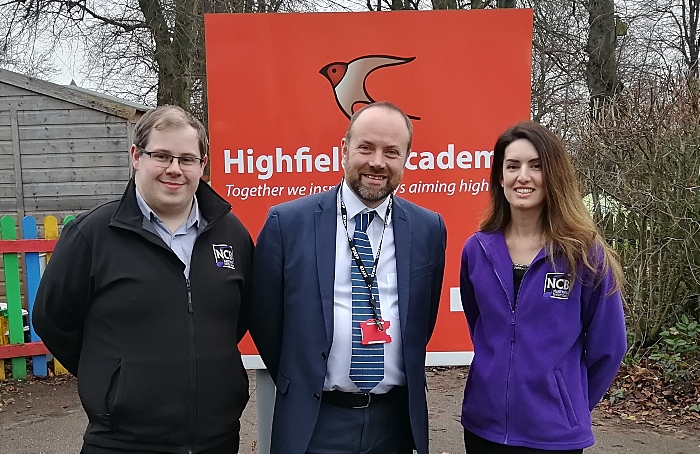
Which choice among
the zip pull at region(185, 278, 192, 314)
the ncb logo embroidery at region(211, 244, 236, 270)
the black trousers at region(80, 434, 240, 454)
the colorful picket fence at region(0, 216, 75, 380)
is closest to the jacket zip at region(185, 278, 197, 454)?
the zip pull at region(185, 278, 192, 314)

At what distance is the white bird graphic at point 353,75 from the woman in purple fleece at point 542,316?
1236mm

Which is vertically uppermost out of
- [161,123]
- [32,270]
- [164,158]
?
[161,123]

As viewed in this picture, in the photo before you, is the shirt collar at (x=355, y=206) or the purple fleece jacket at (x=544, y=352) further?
the shirt collar at (x=355, y=206)

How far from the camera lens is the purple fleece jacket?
2.33m

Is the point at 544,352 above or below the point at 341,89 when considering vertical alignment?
below

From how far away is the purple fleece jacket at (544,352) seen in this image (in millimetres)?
2328

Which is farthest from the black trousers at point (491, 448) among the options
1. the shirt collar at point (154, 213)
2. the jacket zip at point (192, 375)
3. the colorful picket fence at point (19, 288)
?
the colorful picket fence at point (19, 288)

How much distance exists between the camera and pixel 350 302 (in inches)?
97.2

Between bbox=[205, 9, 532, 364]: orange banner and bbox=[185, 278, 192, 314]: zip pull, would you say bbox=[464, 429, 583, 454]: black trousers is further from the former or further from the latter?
bbox=[205, 9, 532, 364]: orange banner

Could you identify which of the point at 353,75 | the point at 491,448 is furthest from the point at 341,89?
the point at 491,448

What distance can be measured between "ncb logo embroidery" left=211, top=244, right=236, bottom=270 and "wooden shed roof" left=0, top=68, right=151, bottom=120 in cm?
576

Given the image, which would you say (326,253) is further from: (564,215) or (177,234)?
(564,215)

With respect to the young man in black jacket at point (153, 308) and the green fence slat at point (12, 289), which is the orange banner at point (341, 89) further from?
the green fence slat at point (12, 289)

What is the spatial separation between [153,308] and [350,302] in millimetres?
728
